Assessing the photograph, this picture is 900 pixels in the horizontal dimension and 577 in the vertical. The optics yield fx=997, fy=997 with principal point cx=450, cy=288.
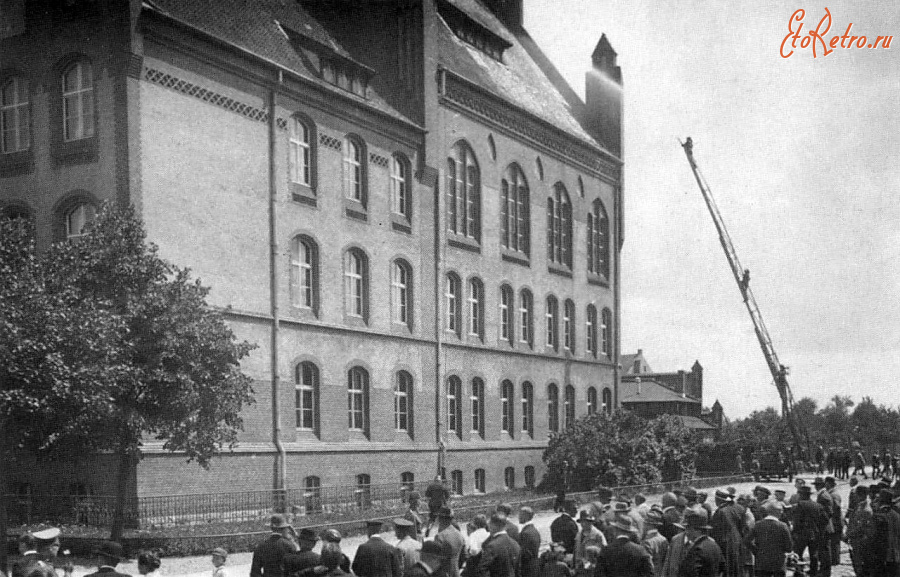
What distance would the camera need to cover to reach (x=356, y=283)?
33.0m

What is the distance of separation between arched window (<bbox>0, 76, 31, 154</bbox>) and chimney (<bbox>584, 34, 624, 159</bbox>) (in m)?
29.9

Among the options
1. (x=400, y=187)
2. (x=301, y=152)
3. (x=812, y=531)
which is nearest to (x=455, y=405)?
(x=400, y=187)

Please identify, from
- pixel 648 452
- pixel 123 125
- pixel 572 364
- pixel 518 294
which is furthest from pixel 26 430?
pixel 572 364

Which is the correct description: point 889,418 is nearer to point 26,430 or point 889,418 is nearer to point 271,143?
point 271,143

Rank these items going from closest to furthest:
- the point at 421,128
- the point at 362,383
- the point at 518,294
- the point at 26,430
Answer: the point at 26,430, the point at 362,383, the point at 421,128, the point at 518,294

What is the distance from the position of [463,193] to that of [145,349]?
20840 mm

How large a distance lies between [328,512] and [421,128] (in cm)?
1449

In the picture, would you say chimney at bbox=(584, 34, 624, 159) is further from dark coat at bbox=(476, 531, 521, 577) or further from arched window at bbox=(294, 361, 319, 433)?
dark coat at bbox=(476, 531, 521, 577)

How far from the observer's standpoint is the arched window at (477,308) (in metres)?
39.8

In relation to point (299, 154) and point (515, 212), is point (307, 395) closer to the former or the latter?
point (299, 154)

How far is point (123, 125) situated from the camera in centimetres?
2486

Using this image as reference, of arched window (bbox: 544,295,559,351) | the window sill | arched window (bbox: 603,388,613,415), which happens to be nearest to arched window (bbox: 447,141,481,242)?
arched window (bbox: 544,295,559,351)

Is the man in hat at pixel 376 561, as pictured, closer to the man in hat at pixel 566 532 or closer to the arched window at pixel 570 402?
the man in hat at pixel 566 532

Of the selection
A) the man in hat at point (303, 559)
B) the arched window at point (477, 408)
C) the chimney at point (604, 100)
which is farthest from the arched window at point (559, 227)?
the man in hat at point (303, 559)
